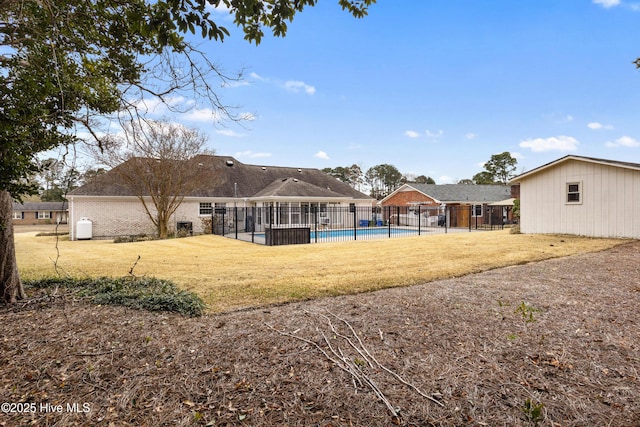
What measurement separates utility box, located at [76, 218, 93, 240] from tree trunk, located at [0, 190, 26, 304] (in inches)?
671

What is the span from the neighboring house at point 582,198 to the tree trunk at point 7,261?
18.9 m

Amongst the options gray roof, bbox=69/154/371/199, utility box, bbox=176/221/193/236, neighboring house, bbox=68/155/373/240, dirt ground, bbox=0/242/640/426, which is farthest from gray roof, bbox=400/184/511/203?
dirt ground, bbox=0/242/640/426

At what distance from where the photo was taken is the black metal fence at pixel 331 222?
645 inches

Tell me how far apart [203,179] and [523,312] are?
61.9ft

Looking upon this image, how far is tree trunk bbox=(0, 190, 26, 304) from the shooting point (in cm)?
456

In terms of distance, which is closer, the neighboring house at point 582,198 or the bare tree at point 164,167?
the neighboring house at point 582,198

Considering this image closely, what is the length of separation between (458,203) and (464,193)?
2417 millimetres

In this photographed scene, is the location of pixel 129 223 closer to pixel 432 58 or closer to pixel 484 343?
pixel 432 58

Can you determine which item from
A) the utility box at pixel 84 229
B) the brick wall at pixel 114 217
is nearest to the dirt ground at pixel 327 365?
the utility box at pixel 84 229

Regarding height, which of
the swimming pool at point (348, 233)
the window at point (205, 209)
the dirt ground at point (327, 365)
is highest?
the window at point (205, 209)

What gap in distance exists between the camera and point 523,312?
4.27 meters

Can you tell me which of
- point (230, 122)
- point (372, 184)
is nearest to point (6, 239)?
point (230, 122)

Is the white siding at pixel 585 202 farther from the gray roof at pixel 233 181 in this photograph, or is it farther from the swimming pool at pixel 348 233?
the gray roof at pixel 233 181

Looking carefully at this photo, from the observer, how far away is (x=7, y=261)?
183 inches
